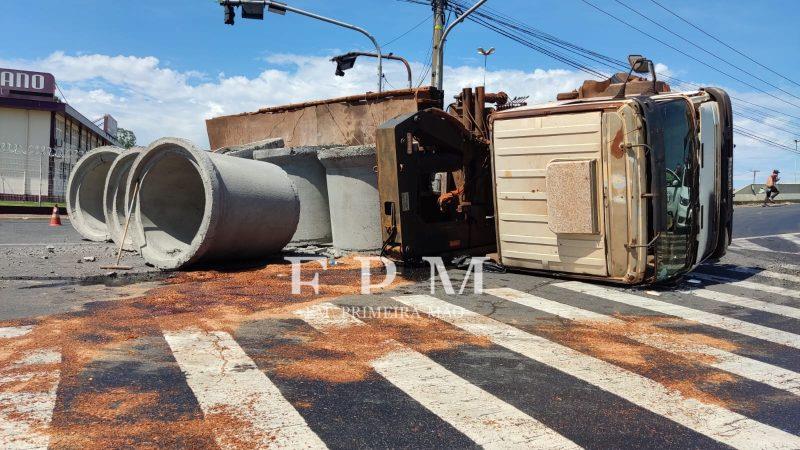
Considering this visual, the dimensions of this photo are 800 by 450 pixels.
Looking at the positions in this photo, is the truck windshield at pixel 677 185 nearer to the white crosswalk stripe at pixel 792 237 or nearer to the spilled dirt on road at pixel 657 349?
the spilled dirt on road at pixel 657 349

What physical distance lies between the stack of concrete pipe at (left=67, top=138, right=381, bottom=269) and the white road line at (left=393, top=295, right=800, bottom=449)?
12.8ft

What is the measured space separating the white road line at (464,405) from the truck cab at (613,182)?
3535 mm

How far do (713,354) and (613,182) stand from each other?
9.16ft

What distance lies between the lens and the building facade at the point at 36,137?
87.8 ft

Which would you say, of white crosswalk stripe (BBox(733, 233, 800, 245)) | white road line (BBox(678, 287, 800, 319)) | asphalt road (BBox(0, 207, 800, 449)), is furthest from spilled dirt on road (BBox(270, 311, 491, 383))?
white crosswalk stripe (BBox(733, 233, 800, 245))

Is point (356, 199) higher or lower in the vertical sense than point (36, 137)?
lower

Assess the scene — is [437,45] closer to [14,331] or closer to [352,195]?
[352,195]

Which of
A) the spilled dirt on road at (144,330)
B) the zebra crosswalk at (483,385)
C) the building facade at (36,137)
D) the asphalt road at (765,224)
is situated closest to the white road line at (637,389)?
the zebra crosswalk at (483,385)

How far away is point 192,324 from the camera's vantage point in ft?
17.9

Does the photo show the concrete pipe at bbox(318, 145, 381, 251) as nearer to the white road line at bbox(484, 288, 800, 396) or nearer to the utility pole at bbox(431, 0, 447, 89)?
the white road line at bbox(484, 288, 800, 396)

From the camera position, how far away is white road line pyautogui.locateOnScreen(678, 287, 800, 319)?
6.57 m

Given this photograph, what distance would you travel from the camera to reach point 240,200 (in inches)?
340

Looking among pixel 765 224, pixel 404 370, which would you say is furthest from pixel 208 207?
pixel 765 224

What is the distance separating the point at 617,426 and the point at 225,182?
253 inches
